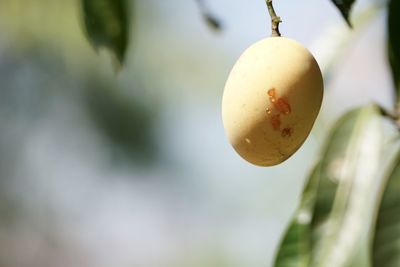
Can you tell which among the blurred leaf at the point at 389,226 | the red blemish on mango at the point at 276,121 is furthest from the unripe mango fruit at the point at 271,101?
the blurred leaf at the point at 389,226

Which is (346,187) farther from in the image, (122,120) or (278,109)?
(122,120)

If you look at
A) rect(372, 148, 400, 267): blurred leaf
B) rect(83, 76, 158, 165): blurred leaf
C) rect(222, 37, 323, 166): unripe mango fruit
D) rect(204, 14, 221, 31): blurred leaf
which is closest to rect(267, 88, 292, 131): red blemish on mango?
rect(222, 37, 323, 166): unripe mango fruit

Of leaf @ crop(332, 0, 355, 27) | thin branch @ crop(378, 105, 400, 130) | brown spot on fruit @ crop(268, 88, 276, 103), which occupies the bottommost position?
thin branch @ crop(378, 105, 400, 130)

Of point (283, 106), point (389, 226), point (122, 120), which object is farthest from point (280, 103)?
point (122, 120)

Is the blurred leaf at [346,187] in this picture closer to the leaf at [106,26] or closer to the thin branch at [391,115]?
the thin branch at [391,115]

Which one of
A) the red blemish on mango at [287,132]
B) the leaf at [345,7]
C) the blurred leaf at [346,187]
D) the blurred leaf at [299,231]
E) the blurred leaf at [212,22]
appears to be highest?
the leaf at [345,7]

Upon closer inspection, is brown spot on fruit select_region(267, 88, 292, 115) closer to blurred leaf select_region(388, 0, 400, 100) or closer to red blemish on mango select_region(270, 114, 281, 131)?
red blemish on mango select_region(270, 114, 281, 131)
